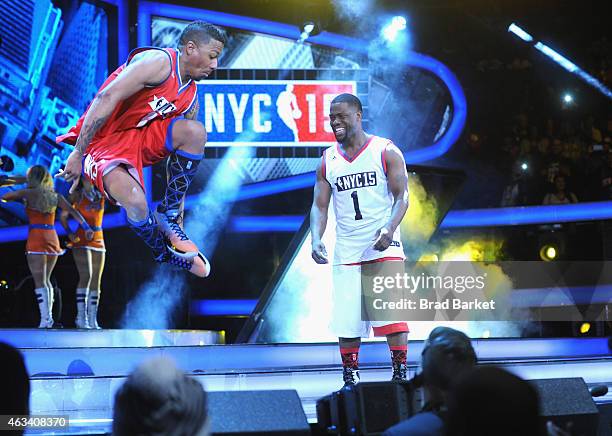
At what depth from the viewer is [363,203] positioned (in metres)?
4.59

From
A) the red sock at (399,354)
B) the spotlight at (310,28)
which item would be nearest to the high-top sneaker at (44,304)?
the red sock at (399,354)

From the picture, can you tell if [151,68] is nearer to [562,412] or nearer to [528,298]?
[562,412]

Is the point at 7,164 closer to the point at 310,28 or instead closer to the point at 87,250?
the point at 87,250

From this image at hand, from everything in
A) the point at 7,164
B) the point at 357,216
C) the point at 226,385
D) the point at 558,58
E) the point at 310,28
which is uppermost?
the point at 558,58

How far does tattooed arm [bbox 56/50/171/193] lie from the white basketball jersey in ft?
3.97

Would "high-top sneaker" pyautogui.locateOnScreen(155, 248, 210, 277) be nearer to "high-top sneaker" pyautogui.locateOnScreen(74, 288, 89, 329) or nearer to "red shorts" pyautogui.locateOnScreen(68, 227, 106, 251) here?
"red shorts" pyautogui.locateOnScreen(68, 227, 106, 251)

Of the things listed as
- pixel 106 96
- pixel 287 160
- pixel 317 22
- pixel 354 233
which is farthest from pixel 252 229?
pixel 106 96

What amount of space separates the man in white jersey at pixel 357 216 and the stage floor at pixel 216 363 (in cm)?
41

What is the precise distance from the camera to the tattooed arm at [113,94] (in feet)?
12.8

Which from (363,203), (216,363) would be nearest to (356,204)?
(363,203)

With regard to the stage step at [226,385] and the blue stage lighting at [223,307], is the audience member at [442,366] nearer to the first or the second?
the stage step at [226,385]

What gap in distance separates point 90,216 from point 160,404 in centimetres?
627

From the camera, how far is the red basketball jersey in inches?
160

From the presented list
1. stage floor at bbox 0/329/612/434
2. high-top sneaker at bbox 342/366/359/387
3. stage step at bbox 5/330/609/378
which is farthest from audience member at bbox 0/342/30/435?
stage step at bbox 5/330/609/378
